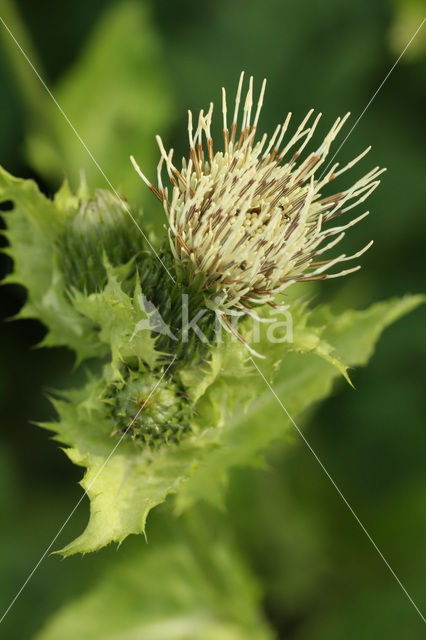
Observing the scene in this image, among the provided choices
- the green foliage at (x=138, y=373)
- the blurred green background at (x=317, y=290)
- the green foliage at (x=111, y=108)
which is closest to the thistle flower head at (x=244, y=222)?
the green foliage at (x=138, y=373)

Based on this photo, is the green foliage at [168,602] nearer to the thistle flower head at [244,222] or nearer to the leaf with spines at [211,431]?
the leaf with spines at [211,431]

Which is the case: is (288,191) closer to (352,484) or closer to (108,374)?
(108,374)

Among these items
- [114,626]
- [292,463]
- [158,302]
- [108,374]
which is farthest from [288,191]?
[114,626]

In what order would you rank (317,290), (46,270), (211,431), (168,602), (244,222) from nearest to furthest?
1. (244,222)
2. (211,431)
3. (46,270)
4. (168,602)
5. (317,290)

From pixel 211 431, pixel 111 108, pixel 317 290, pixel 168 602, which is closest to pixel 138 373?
pixel 211 431

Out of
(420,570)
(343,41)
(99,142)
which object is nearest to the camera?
(420,570)

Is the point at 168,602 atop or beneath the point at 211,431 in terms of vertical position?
beneath

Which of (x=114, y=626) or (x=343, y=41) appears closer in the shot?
(x=114, y=626)

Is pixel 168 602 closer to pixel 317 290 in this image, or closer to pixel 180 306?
pixel 180 306
